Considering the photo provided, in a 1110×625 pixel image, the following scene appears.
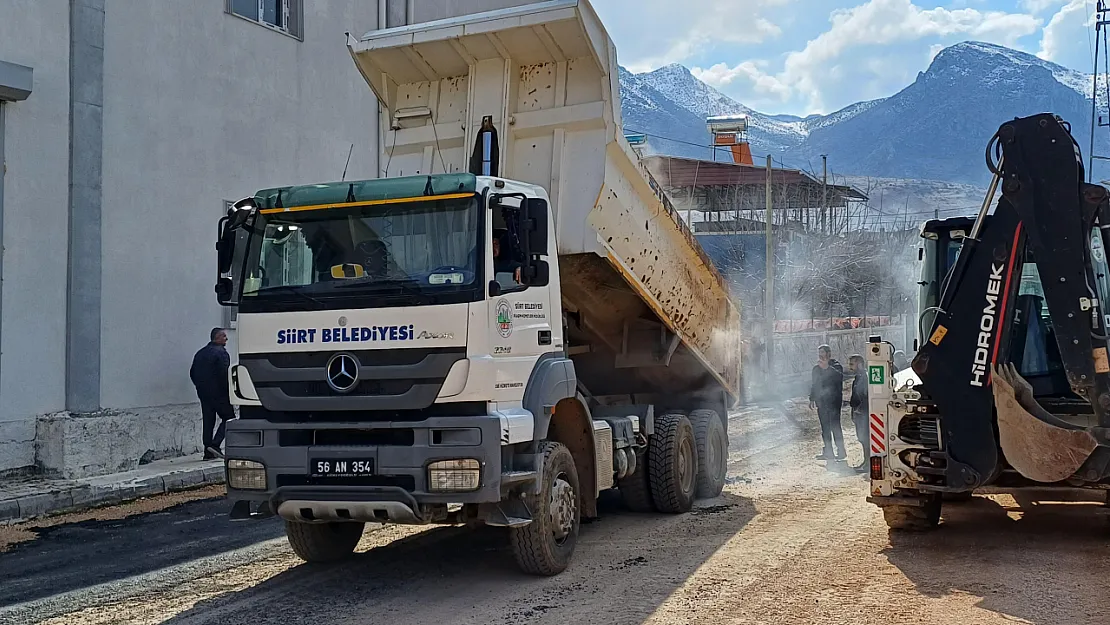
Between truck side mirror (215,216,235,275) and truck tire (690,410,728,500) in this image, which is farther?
truck tire (690,410,728,500)

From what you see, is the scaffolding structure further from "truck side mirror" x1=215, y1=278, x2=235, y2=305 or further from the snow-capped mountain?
the snow-capped mountain

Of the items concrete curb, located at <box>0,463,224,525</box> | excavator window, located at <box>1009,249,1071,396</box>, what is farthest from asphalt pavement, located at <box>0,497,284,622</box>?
excavator window, located at <box>1009,249,1071,396</box>

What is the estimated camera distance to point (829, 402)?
13.3 metres

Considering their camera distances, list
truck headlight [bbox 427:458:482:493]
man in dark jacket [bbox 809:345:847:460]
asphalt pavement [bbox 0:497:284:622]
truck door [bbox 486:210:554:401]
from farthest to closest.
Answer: man in dark jacket [bbox 809:345:847:460] → asphalt pavement [bbox 0:497:284:622] → truck door [bbox 486:210:554:401] → truck headlight [bbox 427:458:482:493]

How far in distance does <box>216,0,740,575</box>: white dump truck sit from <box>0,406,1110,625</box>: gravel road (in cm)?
50

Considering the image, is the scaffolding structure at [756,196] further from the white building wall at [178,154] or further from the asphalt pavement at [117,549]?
the asphalt pavement at [117,549]

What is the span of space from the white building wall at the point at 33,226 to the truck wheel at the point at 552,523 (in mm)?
6746

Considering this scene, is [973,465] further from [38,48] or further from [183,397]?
[38,48]

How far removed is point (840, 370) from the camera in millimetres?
13516

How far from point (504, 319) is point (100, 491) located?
6.31 m

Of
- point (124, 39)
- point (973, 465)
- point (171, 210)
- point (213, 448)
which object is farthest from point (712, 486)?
point (124, 39)

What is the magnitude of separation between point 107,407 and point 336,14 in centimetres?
695

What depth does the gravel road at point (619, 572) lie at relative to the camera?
592cm

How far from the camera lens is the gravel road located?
5.92 metres
